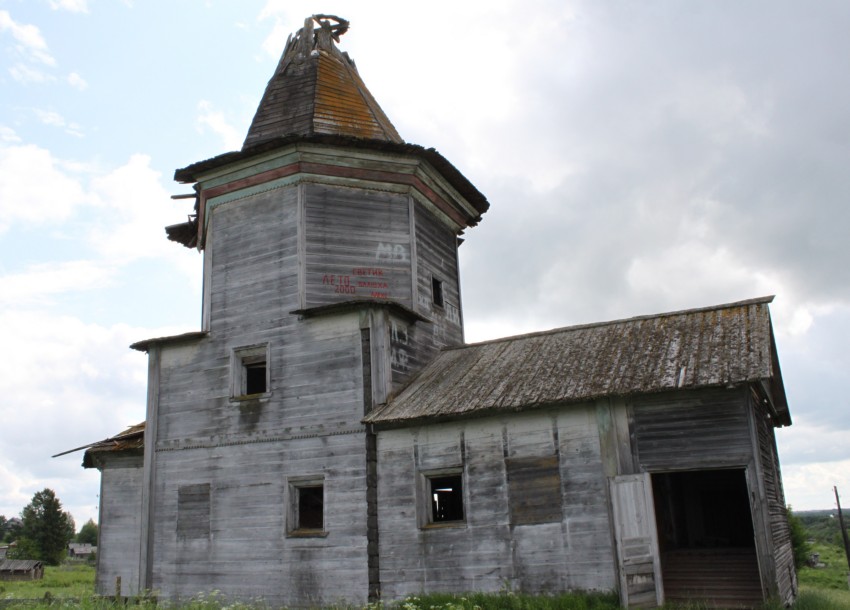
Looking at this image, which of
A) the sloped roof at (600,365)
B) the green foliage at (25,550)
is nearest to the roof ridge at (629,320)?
the sloped roof at (600,365)

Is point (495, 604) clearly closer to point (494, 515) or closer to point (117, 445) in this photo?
point (494, 515)

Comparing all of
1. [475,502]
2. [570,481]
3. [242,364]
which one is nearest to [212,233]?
[242,364]

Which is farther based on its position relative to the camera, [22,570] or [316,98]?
[22,570]

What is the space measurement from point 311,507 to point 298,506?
3.14ft

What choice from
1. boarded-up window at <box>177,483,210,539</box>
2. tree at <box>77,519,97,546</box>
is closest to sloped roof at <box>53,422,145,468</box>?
boarded-up window at <box>177,483,210,539</box>

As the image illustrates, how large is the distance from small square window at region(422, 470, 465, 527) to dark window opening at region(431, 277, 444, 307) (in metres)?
4.70

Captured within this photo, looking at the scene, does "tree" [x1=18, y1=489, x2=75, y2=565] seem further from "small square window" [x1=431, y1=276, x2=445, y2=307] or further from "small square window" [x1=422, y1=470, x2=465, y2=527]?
"small square window" [x1=431, y1=276, x2=445, y2=307]

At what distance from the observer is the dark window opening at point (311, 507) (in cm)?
1659

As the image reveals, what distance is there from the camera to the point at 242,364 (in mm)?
17797

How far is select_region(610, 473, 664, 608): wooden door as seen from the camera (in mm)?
12594

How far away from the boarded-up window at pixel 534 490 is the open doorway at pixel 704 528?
3.17 m

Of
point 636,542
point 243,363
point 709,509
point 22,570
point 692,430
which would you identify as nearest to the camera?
point 636,542

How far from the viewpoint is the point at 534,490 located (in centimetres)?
1390

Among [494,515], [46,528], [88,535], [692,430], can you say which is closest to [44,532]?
[46,528]
